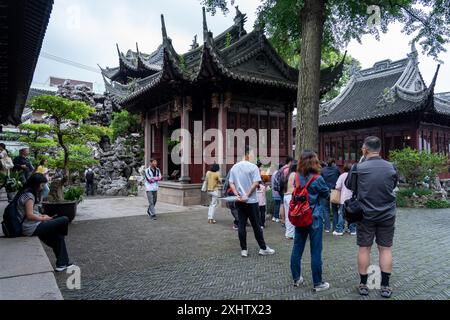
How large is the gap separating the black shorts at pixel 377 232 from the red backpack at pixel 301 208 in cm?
58

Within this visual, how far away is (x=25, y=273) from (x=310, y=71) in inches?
272

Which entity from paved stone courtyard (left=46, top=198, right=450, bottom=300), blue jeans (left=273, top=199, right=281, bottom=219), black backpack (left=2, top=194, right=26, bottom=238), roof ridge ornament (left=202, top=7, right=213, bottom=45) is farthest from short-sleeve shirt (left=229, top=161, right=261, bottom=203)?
roof ridge ornament (left=202, top=7, right=213, bottom=45)

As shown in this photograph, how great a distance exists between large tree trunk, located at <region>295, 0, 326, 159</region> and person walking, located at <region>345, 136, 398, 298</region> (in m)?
4.21

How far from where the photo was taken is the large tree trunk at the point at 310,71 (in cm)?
773

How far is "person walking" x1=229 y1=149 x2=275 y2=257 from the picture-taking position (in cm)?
509

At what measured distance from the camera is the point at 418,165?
12555 millimetres

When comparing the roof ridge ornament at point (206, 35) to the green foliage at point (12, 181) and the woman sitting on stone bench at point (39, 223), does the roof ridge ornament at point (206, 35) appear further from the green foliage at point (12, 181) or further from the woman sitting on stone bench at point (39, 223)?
the woman sitting on stone bench at point (39, 223)

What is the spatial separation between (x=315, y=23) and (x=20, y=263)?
24.8 feet

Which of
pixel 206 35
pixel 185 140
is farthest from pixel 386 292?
pixel 185 140

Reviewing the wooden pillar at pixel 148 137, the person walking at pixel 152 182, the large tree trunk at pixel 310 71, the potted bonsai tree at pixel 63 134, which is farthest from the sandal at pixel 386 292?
the wooden pillar at pixel 148 137

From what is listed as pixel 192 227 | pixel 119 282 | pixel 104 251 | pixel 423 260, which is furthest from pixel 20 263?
pixel 423 260

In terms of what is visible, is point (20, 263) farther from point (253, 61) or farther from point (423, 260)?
point (253, 61)

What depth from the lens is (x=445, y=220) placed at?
8.85 m

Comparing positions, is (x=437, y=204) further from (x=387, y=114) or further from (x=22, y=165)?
(x=22, y=165)
